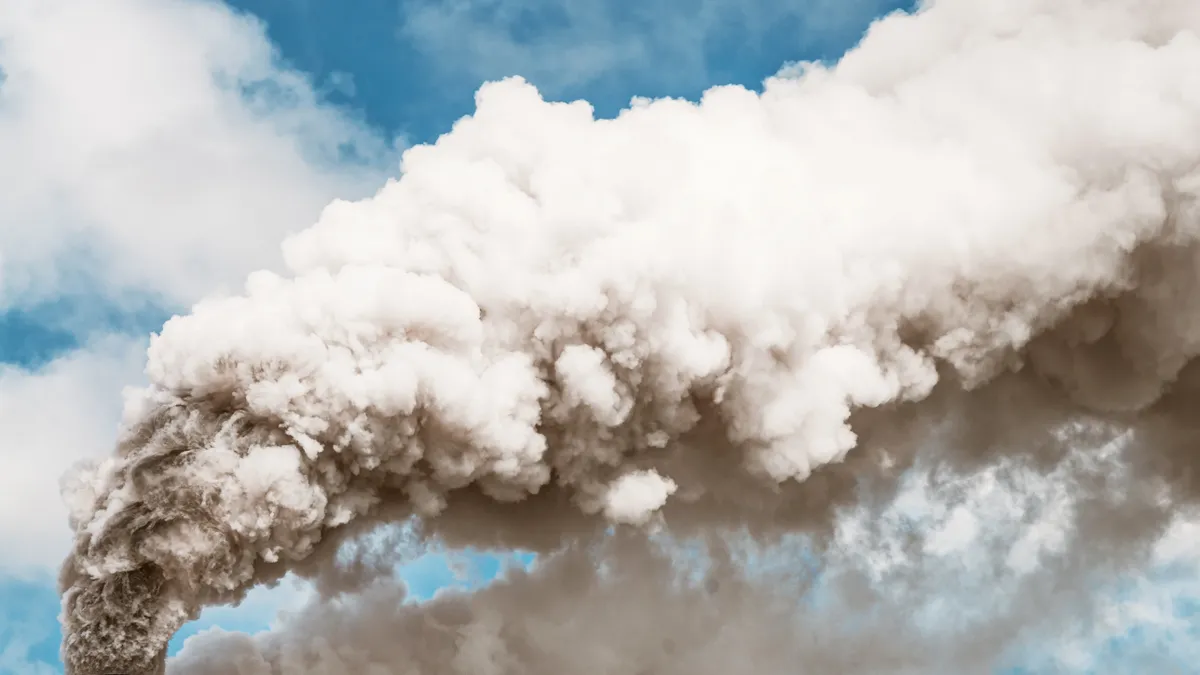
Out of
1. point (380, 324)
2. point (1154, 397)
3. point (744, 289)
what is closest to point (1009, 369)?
point (1154, 397)

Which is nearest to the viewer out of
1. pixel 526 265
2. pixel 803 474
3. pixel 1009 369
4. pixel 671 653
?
pixel 526 265

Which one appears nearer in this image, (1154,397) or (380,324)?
(380,324)

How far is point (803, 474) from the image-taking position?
2411 centimetres

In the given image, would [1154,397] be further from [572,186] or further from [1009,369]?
[572,186]

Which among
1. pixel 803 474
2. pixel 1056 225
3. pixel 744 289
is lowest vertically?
pixel 803 474

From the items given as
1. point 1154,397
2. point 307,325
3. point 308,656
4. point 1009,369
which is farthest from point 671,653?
point 307,325

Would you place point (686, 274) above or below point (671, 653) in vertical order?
above

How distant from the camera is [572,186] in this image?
22578mm

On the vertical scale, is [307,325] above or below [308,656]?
above

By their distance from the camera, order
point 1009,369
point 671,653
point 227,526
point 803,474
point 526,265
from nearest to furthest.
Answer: point 227,526, point 526,265, point 803,474, point 1009,369, point 671,653

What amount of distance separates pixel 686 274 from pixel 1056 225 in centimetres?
863

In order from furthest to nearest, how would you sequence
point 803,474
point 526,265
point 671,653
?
point 671,653
point 803,474
point 526,265

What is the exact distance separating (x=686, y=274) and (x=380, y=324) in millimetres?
6353

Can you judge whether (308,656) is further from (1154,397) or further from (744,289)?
(1154,397)
